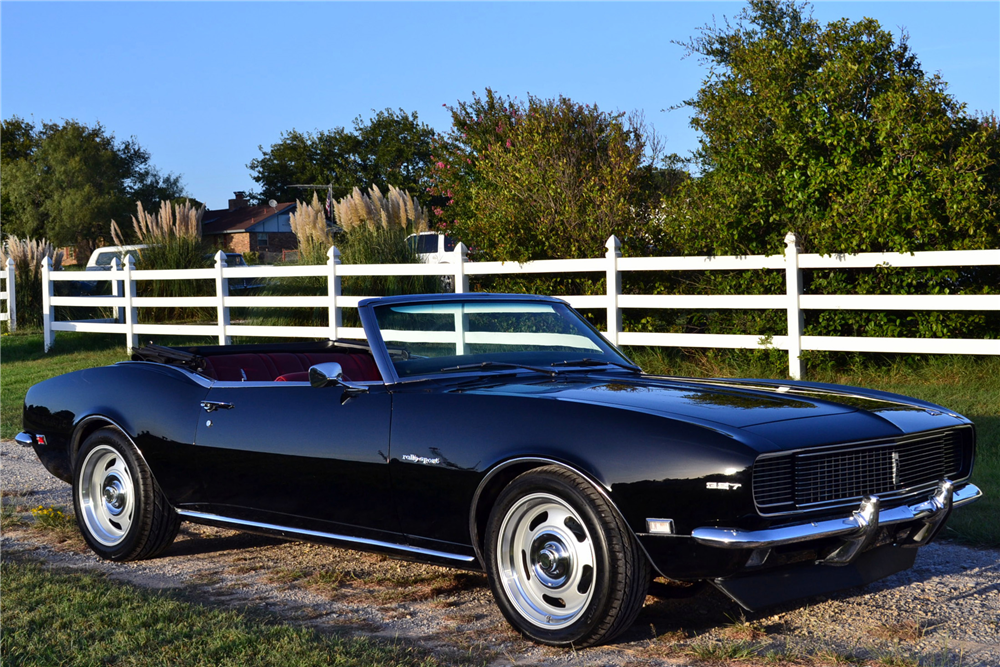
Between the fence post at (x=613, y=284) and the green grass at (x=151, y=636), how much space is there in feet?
26.5

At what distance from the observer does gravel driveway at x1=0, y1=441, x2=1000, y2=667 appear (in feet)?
12.9

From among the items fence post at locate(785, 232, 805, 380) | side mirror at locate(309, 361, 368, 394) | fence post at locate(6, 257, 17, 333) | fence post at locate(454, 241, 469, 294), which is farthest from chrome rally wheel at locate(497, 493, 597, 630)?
fence post at locate(6, 257, 17, 333)

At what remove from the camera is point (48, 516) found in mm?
6547

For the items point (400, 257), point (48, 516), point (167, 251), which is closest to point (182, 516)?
point (48, 516)

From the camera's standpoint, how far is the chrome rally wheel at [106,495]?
225 inches

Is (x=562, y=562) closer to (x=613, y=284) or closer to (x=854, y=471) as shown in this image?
(x=854, y=471)

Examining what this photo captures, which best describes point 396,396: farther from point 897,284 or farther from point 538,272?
point 538,272

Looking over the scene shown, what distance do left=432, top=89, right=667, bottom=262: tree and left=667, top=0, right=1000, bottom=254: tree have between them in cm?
104

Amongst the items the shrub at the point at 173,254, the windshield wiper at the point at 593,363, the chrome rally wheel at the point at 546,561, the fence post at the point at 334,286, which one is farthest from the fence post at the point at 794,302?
the shrub at the point at 173,254

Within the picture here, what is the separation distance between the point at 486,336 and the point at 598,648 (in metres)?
1.77

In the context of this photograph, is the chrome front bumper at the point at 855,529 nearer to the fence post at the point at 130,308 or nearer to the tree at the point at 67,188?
the fence post at the point at 130,308

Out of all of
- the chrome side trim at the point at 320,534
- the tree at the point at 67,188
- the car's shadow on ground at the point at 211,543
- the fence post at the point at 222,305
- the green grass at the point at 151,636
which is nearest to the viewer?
the green grass at the point at 151,636

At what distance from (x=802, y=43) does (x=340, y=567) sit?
29.4 ft

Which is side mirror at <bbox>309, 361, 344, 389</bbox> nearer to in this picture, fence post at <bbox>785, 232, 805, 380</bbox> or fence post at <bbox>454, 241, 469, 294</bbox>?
fence post at <bbox>785, 232, 805, 380</bbox>
